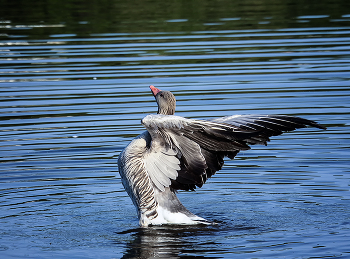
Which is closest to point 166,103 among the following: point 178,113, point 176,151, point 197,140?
point 176,151

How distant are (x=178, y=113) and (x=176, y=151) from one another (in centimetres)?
576

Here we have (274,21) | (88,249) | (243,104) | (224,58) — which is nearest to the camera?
(88,249)

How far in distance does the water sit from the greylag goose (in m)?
0.37

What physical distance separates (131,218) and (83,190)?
134cm

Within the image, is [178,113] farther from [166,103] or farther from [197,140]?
[197,140]

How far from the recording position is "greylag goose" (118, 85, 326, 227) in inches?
316

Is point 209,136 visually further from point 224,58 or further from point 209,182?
point 224,58

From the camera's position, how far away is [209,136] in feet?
27.2

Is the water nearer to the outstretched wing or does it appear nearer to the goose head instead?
the outstretched wing

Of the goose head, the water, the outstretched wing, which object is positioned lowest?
the water

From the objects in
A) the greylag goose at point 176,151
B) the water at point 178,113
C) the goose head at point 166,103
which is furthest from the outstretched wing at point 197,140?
the water at point 178,113

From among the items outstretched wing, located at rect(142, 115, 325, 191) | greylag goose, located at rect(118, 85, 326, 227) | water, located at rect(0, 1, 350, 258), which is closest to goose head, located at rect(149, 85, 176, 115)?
greylag goose, located at rect(118, 85, 326, 227)

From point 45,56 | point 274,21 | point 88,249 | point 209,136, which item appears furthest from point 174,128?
point 274,21

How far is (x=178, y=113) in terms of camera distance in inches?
560
